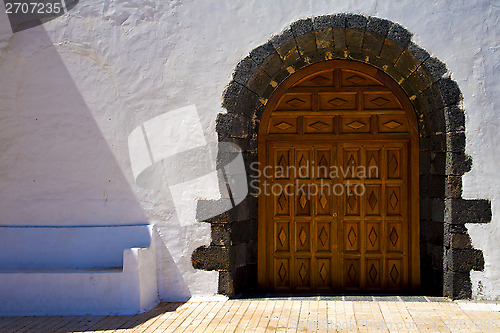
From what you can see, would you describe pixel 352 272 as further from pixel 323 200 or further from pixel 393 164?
pixel 393 164

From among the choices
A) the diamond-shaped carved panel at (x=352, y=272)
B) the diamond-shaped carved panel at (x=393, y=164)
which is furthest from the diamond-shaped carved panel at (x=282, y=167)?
the diamond-shaped carved panel at (x=352, y=272)

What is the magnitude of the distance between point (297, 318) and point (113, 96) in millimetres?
2778

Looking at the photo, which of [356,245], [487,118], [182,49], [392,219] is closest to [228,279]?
[356,245]

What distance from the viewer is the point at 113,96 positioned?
19.0 ft

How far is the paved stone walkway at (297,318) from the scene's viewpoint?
15.5ft

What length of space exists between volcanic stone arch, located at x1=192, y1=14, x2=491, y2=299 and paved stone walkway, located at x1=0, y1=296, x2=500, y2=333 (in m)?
0.33

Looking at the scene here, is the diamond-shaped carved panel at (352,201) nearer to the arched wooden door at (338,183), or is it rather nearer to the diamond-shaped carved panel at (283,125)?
the arched wooden door at (338,183)

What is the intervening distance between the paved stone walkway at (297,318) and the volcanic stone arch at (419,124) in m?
0.33

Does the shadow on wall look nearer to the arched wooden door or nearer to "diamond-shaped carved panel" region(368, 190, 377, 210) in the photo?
the arched wooden door

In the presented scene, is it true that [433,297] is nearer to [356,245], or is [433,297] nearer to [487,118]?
[356,245]

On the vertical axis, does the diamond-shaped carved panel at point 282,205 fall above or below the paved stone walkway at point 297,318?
above

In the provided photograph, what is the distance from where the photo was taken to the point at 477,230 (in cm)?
540

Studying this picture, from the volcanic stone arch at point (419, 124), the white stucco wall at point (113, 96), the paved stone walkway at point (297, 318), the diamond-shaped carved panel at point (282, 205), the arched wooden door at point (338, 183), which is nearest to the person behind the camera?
the paved stone walkway at point (297, 318)

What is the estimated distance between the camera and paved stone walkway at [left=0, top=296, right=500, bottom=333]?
4.71 meters
